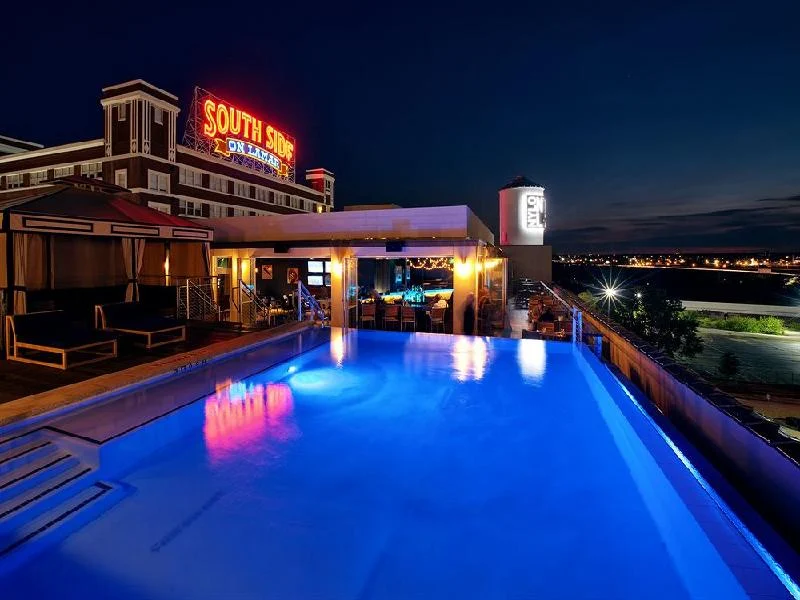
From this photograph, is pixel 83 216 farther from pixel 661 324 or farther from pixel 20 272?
pixel 661 324

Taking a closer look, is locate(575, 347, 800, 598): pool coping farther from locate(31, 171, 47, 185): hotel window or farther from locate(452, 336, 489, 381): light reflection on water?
locate(31, 171, 47, 185): hotel window

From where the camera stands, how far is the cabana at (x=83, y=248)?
7.93 meters

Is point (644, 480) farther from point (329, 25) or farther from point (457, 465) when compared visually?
point (329, 25)

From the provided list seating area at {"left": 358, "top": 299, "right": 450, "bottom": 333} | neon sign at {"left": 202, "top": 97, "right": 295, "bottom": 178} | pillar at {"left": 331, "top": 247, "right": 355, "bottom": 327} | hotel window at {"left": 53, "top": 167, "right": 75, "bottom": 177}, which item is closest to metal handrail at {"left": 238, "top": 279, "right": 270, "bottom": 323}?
pillar at {"left": 331, "top": 247, "right": 355, "bottom": 327}

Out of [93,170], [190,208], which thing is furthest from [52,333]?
[93,170]

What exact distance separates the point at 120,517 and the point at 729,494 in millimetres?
4986

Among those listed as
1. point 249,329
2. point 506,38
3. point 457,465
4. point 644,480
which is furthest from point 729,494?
point 506,38

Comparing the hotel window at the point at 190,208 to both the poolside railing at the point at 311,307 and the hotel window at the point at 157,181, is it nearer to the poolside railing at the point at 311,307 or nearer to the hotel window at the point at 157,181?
the hotel window at the point at 157,181

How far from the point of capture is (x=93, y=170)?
111 feet

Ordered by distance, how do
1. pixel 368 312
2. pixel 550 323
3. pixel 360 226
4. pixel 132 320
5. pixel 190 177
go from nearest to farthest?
pixel 132 320
pixel 550 323
pixel 368 312
pixel 360 226
pixel 190 177

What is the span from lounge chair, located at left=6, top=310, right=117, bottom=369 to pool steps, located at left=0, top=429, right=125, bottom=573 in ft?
9.43

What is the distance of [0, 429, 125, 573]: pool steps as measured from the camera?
11.8 ft

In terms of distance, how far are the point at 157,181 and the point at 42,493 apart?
34290mm

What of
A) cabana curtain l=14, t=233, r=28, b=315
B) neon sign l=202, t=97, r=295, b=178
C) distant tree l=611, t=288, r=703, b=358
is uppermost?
neon sign l=202, t=97, r=295, b=178
